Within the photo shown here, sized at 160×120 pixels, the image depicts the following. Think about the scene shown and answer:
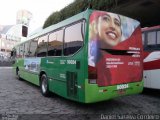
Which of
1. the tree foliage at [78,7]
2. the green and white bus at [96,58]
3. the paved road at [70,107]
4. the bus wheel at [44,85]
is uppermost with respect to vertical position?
the tree foliage at [78,7]

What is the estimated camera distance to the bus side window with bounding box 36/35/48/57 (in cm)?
1018

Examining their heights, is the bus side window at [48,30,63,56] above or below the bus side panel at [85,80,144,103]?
above

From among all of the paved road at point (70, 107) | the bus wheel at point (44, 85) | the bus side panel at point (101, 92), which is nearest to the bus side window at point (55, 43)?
the bus wheel at point (44, 85)

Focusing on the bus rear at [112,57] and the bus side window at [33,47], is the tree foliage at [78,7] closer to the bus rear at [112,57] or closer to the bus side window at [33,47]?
the bus side window at [33,47]

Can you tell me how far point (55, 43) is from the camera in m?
9.05

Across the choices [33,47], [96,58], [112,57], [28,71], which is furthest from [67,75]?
[28,71]

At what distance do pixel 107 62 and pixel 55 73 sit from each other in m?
2.28

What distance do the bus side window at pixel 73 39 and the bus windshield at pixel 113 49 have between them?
18.2 inches

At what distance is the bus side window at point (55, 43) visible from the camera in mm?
8512

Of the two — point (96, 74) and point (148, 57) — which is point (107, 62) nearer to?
point (96, 74)

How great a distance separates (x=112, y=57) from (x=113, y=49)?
8.9 inches

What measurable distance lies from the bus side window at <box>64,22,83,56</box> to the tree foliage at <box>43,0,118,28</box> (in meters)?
5.77

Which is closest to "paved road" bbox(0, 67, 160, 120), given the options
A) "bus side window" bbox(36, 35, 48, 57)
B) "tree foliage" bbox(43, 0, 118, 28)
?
"bus side window" bbox(36, 35, 48, 57)

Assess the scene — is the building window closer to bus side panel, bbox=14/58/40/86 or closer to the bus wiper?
the bus wiper
